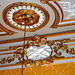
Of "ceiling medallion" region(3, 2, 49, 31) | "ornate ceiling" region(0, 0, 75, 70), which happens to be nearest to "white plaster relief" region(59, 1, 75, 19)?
"ornate ceiling" region(0, 0, 75, 70)

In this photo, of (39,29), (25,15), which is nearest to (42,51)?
(39,29)

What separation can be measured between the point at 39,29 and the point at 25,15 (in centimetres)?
69

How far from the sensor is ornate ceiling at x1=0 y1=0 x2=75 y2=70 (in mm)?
2775

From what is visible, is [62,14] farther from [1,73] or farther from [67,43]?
[1,73]

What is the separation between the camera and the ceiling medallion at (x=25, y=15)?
9.07ft

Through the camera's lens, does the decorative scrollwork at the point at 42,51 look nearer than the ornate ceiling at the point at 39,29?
No

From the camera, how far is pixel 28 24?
10.6 feet

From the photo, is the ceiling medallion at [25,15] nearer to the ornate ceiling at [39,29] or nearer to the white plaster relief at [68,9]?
the ornate ceiling at [39,29]

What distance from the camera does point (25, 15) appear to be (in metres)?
2.93

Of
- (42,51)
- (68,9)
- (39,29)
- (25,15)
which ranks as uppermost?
(68,9)

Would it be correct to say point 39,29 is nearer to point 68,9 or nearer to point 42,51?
point 42,51

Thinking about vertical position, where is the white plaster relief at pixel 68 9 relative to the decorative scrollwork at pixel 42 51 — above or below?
above

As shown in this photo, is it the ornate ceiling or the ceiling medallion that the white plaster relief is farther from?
the ceiling medallion

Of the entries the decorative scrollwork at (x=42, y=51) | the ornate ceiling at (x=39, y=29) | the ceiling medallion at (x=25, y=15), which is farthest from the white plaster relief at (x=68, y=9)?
the decorative scrollwork at (x=42, y=51)
